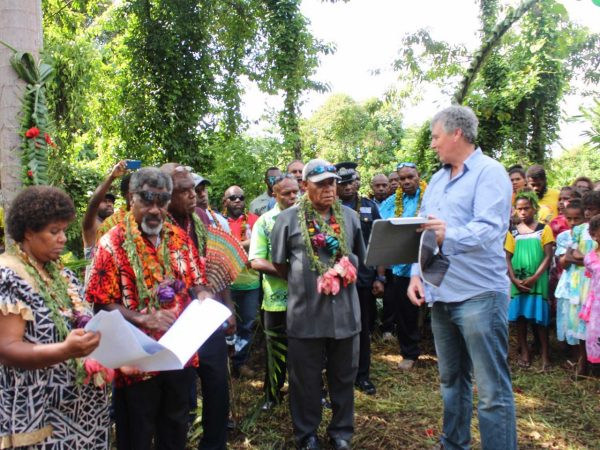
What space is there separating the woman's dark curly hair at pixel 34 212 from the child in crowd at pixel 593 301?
4659mm

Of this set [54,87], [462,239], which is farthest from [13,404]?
[54,87]

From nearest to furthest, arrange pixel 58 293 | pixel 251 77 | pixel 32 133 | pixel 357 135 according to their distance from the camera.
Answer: pixel 58 293 → pixel 32 133 → pixel 251 77 → pixel 357 135

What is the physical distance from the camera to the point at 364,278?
5203 millimetres

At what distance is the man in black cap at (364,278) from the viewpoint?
16.6 feet

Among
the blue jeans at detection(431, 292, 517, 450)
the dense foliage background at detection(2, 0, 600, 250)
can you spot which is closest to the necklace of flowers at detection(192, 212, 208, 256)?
the blue jeans at detection(431, 292, 517, 450)

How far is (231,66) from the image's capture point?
1371 centimetres

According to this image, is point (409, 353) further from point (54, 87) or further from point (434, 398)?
point (54, 87)

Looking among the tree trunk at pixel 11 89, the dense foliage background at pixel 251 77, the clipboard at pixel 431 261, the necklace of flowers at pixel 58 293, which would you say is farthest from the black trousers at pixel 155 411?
the dense foliage background at pixel 251 77

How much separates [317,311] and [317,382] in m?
0.56

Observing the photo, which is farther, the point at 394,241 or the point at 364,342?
the point at 364,342

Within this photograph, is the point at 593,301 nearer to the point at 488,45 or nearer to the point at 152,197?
the point at 152,197

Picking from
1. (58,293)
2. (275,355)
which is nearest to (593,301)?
(275,355)

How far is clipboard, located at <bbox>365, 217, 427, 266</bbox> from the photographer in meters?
2.98

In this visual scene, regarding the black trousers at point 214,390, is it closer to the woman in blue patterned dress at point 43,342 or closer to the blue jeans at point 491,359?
the woman in blue patterned dress at point 43,342
